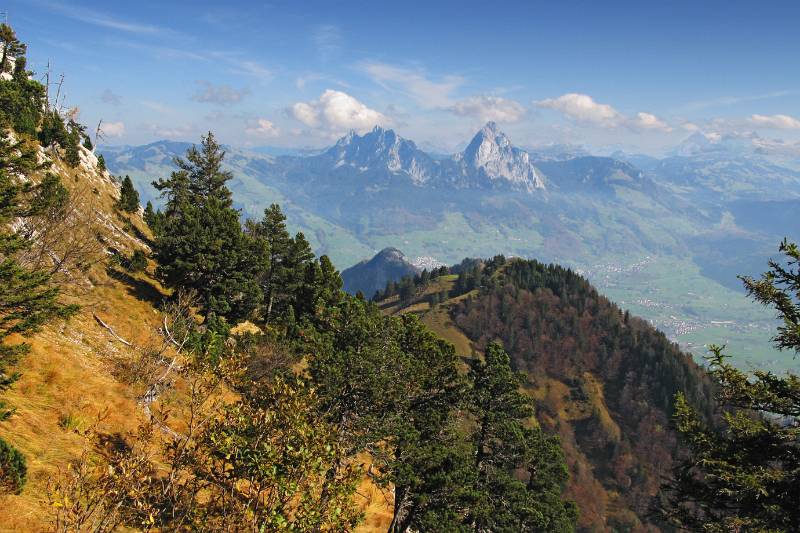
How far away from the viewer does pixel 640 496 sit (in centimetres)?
15700

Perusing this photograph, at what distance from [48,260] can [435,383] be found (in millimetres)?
33004

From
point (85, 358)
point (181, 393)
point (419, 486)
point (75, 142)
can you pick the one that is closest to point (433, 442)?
point (419, 486)

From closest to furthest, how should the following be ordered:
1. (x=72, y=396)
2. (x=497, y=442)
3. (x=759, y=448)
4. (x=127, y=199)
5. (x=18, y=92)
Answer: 1. (x=759, y=448)
2. (x=72, y=396)
3. (x=497, y=442)
4. (x=18, y=92)
5. (x=127, y=199)

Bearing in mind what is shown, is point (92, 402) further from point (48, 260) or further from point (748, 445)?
point (748, 445)

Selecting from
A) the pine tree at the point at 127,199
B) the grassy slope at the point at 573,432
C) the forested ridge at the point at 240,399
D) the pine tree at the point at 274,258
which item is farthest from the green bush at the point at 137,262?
the grassy slope at the point at 573,432

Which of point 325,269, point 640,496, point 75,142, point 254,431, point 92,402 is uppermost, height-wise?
point 75,142

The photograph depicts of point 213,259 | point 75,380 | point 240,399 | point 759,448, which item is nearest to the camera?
point 759,448

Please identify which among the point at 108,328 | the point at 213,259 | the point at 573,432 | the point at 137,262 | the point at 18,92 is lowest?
the point at 573,432

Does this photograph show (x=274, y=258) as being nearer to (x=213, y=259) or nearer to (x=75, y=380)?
(x=213, y=259)

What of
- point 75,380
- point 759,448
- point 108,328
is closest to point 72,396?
point 75,380

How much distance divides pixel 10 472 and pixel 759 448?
28415mm

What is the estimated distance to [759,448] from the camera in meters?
18.3

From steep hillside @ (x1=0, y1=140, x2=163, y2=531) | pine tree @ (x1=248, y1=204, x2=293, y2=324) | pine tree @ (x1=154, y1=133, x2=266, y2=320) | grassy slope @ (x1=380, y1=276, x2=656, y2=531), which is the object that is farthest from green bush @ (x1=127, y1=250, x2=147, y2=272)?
grassy slope @ (x1=380, y1=276, x2=656, y2=531)

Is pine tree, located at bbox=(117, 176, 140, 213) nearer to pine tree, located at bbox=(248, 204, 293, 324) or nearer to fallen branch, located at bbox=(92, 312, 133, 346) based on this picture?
pine tree, located at bbox=(248, 204, 293, 324)
